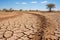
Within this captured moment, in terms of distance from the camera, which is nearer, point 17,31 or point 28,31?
point 17,31

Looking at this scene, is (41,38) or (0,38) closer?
(0,38)

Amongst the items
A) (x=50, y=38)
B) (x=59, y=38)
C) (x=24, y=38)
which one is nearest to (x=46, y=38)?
(x=50, y=38)

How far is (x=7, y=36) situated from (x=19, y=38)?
440mm

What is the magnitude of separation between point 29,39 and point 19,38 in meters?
0.33

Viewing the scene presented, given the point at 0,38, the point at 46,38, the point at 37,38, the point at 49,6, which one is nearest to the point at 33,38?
the point at 37,38

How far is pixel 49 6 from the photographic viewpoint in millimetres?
45719

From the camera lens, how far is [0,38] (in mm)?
4164

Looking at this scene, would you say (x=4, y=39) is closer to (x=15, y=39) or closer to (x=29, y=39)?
(x=15, y=39)

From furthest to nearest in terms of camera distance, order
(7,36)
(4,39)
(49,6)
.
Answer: (49,6), (7,36), (4,39)

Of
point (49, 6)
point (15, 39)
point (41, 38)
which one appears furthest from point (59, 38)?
point (49, 6)

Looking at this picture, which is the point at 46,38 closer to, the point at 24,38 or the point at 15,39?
the point at 24,38

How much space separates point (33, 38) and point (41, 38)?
28cm

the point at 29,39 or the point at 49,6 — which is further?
the point at 49,6

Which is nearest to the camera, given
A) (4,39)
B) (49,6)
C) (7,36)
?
(4,39)
